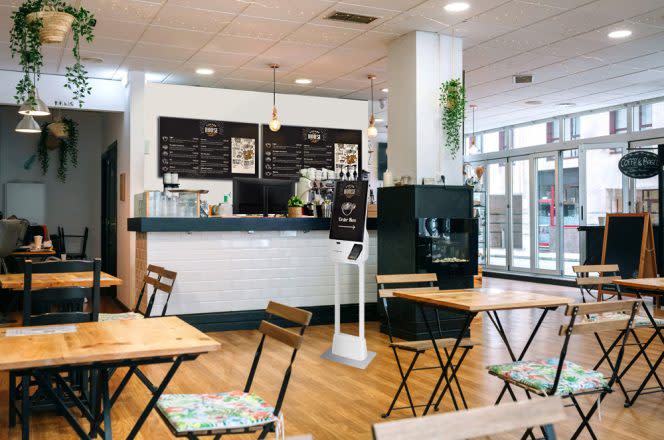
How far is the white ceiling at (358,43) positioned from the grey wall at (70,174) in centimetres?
373

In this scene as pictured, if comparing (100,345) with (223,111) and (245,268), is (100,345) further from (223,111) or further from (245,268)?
(223,111)

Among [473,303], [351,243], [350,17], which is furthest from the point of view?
[350,17]

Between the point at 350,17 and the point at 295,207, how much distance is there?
2.26m

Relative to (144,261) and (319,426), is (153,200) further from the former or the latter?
(319,426)

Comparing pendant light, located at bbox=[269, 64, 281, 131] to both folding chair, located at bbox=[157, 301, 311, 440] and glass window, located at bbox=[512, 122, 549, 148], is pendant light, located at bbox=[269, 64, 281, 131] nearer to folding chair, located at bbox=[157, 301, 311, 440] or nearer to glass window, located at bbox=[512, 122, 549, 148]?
glass window, located at bbox=[512, 122, 549, 148]

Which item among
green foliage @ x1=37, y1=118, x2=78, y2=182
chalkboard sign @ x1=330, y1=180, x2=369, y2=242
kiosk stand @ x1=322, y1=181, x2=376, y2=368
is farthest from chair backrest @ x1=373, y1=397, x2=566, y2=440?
green foliage @ x1=37, y1=118, x2=78, y2=182

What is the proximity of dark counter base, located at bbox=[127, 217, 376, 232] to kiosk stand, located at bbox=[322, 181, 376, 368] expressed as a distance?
1384mm

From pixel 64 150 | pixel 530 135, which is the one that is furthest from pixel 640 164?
pixel 64 150

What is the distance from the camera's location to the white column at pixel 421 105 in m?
6.87

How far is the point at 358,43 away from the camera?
7.39 m

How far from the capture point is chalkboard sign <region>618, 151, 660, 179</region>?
10.2 m

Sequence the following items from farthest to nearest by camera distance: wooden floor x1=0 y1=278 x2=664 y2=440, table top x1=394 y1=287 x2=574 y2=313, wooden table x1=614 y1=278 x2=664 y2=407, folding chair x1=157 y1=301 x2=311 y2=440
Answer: wooden table x1=614 y1=278 x2=664 y2=407 → wooden floor x1=0 y1=278 x2=664 y2=440 → table top x1=394 y1=287 x2=574 y2=313 → folding chair x1=157 y1=301 x2=311 y2=440

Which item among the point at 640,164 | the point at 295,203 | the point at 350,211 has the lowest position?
the point at 350,211

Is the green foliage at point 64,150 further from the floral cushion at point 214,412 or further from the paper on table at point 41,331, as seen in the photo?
the floral cushion at point 214,412
